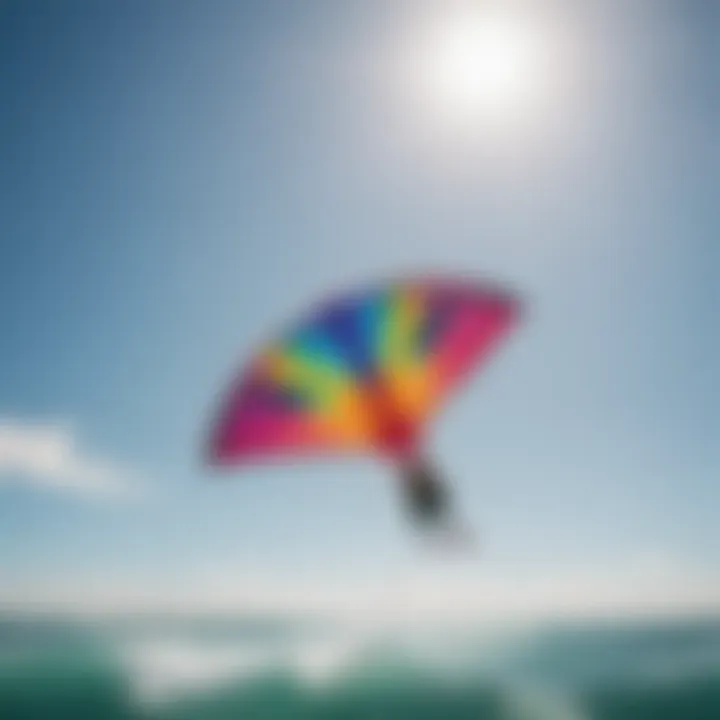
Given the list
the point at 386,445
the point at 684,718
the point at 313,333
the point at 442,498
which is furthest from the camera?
the point at 684,718

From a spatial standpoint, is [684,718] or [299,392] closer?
[299,392]

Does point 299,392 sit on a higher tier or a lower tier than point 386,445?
higher

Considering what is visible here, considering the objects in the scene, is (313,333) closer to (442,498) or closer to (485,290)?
(485,290)

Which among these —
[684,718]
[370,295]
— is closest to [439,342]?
[370,295]

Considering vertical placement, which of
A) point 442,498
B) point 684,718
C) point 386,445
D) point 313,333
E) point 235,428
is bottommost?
point 684,718

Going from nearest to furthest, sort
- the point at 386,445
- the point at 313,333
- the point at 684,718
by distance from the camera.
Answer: the point at 386,445 < the point at 313,333 < the point at 684,718
